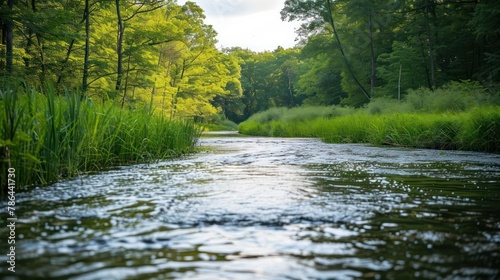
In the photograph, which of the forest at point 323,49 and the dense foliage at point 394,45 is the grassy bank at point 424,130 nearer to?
the dense foliage at point 394,45

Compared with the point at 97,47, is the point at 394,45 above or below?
above

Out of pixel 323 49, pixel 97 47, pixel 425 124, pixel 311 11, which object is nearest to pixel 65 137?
pixel 425 124

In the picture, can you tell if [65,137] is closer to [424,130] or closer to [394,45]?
[424,130]

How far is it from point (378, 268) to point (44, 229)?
155cm

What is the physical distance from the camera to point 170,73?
86.5ft

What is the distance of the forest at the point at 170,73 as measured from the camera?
157 inches

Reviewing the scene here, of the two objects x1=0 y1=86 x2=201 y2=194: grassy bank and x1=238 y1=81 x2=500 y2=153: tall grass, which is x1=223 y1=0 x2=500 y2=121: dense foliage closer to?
x1=238 y1=81 x2=500 y2=153: tall grass

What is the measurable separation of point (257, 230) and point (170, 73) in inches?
1002

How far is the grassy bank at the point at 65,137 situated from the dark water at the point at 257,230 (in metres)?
0.28

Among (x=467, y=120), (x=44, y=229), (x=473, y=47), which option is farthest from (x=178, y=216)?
(x=473, y=47)

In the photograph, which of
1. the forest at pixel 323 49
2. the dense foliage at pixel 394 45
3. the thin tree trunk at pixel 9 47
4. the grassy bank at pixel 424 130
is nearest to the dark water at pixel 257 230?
the thin tree trunk at pixel 9 47

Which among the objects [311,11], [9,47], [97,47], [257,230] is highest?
[311,11]

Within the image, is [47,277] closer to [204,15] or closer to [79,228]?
[79,228]

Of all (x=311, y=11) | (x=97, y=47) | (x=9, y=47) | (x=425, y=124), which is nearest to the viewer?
(x=9, y=47)
